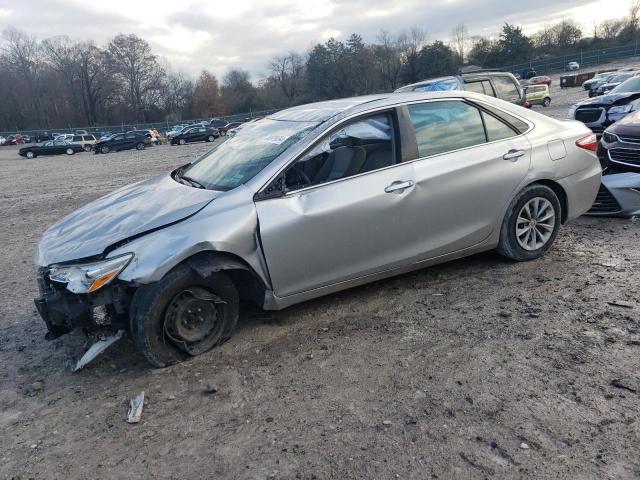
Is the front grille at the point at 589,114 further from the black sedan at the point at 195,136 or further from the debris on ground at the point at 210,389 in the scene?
the black sedan at the point at 195,136

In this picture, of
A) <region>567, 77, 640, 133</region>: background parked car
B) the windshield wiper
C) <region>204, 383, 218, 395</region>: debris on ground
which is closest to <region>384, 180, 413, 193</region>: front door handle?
the windshield wiper

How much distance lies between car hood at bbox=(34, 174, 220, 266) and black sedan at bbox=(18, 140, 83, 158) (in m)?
38.7

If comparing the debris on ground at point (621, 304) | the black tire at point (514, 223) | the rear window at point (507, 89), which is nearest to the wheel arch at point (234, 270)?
the black tire at point (514, 223)

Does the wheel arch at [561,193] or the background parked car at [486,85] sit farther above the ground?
the background parked car at [486,85]

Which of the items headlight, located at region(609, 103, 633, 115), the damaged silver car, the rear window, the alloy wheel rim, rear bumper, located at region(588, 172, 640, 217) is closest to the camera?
the damaged silver car

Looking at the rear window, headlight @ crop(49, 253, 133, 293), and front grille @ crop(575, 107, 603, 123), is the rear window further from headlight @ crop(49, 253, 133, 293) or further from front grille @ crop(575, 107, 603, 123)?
headlight @ crop(49, 253, 133, 293)

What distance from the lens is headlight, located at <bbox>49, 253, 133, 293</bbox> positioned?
3358 millimetres

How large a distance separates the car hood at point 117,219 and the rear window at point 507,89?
43.2ft

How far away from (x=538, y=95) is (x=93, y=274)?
123 feet

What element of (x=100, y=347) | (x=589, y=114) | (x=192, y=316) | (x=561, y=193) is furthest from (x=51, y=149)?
(x=561, y=193)

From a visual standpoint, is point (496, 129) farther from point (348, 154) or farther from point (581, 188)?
point (348, 154)

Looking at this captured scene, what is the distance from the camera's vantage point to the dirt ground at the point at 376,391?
2619 mm

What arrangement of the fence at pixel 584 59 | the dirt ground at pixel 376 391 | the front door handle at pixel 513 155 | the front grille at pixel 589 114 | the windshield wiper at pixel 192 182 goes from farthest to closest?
the fence at pixel 584 59 < the front grille at pixel 589 114 < the front door handle at pixel 513 155 < the windshield wiper at pixel 192 182 < the dirt ground at pixel 376 391

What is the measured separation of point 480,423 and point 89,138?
47.0m
